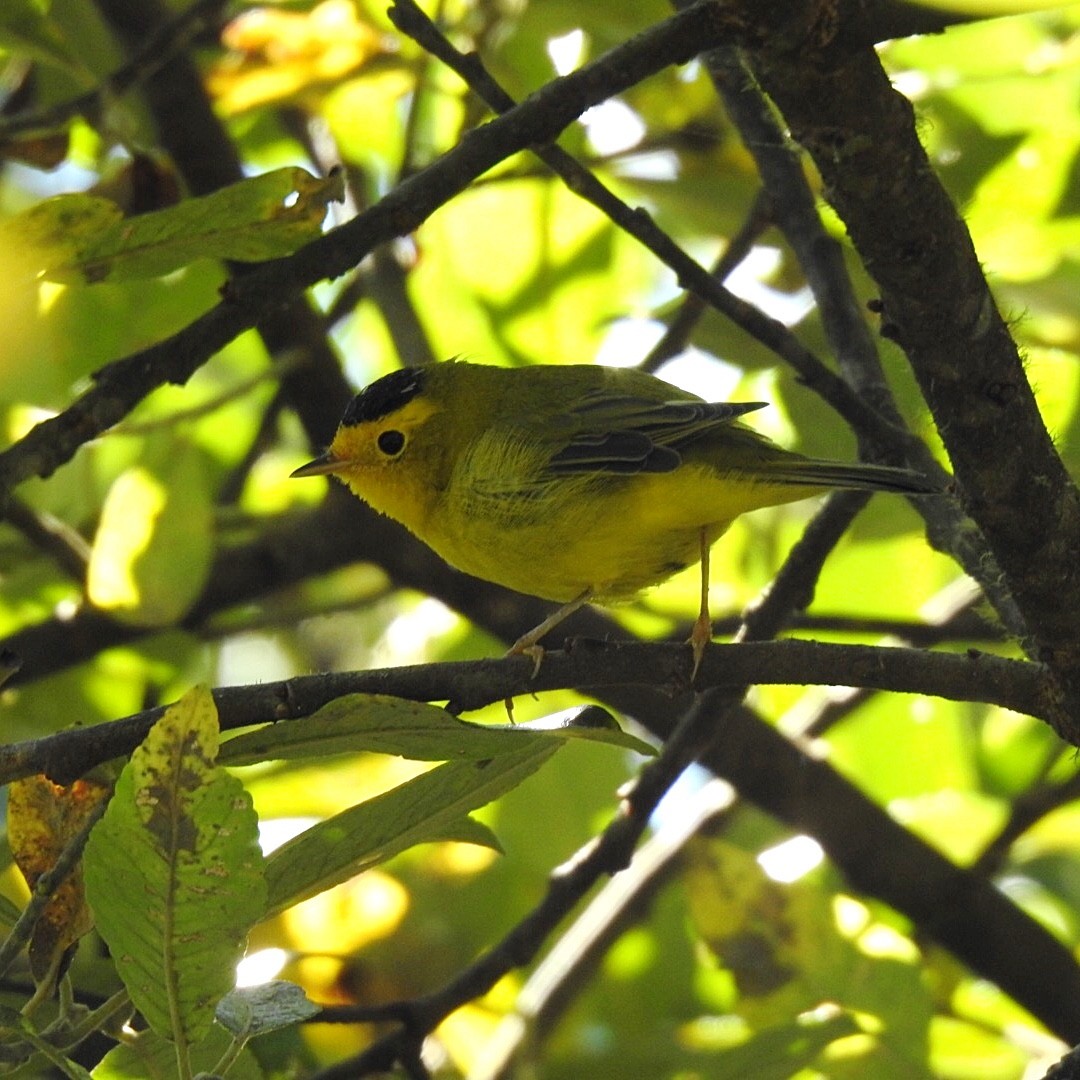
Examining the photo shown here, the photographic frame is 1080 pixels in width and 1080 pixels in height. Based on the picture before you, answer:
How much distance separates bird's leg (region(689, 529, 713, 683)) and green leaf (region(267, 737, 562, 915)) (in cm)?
25

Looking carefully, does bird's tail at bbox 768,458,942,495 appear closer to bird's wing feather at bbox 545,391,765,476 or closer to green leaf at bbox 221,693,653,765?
bird's wing feather at bbox 545,391,765,476

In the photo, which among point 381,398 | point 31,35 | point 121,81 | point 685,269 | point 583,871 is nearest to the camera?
point 685,269

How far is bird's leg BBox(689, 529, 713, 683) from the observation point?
2174 millimetres

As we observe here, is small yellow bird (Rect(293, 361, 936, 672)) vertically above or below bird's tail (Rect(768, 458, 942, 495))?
above

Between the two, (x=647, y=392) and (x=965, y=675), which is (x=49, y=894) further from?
(x=647, y=392)

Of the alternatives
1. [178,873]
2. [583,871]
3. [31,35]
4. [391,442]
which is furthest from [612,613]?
[178,873]

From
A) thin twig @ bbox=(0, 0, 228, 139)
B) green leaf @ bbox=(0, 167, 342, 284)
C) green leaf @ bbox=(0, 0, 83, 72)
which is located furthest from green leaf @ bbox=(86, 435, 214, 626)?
green leaf @ bbox=(0, 167, 342, 284)

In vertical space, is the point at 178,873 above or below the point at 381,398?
below

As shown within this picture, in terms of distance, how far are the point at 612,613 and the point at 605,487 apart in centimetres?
130

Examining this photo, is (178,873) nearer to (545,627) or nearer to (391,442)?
(545,627)

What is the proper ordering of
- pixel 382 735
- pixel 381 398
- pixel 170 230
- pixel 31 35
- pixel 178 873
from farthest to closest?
pixel 381 398, pixel 31 35, pixel 170 230, pixel 382 735, pixel 178 873

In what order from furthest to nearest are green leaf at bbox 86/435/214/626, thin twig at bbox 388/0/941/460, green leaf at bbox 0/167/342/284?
green leaf at bbox 86/435/214/626 → thin twig at bbox 388/0/941/460 → green leaf at bbox 0/167/342/284

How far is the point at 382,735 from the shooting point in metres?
1.92

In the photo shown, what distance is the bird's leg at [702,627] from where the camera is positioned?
217cm
